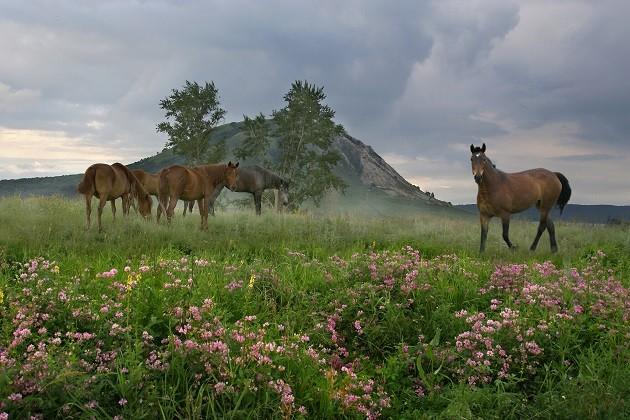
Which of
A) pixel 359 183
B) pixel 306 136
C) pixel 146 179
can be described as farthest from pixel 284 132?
pixel 359 183

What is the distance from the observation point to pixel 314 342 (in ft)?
19.7

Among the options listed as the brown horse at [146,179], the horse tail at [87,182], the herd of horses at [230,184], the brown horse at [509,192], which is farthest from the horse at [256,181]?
the brown horse at [509,192]

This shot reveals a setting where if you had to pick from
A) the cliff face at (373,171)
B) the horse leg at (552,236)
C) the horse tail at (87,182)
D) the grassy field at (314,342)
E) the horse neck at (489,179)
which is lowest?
the grassy field at (314,342)

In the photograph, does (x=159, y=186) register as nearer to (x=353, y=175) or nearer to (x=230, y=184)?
(x=230, y=184)

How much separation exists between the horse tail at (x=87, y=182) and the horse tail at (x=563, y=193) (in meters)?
14.0

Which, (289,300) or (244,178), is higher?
(244,178)

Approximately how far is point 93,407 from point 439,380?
10.8 ft

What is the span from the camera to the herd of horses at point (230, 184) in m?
13.7

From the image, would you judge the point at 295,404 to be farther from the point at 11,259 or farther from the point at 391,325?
the point at 11,259

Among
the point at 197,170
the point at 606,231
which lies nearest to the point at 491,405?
the point at 197,170

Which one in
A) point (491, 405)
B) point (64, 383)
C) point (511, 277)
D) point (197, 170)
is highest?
point (197, 170)

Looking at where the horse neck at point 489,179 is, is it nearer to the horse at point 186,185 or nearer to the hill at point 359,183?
the horse at point 186,185

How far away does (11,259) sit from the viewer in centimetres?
946

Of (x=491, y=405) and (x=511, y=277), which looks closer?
(x=491, y=405)
